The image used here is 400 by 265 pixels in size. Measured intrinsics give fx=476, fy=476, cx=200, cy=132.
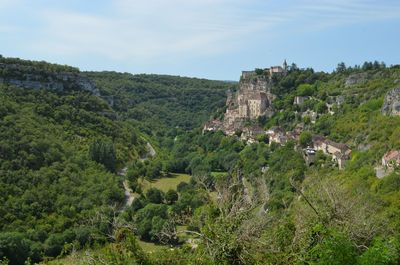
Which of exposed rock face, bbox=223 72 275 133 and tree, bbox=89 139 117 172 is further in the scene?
exposed rock face, bbox=223 72 275 133

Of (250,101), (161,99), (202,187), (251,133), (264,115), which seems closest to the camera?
(202,187)

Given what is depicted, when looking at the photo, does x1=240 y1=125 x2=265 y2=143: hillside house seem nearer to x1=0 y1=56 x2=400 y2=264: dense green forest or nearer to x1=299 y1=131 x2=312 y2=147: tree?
x1=0 y1=56 x2=400 y2=264: dense green forest

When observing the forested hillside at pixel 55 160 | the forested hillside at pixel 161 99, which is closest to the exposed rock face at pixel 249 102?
the forested hillside at pixel 161 99

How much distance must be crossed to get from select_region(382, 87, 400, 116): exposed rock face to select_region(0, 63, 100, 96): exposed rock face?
3592 centimetres

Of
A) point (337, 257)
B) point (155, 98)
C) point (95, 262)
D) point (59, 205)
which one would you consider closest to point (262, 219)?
point (337, 257)

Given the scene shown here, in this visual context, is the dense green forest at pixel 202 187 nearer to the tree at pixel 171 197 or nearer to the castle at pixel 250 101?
the tree at pixel 171 197

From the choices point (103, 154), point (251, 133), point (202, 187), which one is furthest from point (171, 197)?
point (202, 187)

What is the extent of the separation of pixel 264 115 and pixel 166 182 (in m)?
23.3

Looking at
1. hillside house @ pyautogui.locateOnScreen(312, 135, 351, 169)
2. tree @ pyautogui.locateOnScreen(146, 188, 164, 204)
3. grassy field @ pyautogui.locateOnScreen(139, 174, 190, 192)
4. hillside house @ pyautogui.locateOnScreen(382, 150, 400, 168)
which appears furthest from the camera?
grassy field @ pyautogui.locateOnScreen(139, 174, 190, 192)

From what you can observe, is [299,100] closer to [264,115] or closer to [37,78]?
[264,115]

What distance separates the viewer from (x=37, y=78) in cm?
5334

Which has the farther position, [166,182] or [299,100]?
[299,100]

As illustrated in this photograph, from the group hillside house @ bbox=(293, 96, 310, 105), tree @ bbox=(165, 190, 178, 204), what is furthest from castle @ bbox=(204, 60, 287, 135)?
tree @ bbox=(165, 190, 178, 204)

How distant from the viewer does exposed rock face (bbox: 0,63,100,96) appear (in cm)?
5021
